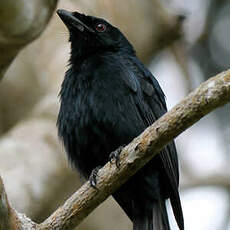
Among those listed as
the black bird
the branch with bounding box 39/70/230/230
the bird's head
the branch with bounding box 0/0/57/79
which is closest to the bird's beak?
the bird's head

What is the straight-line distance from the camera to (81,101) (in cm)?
511

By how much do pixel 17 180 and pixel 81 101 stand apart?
164 cm

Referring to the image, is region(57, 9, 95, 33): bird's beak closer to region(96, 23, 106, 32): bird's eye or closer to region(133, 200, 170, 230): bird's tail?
region(96, 23, 106, 32): bird's eye

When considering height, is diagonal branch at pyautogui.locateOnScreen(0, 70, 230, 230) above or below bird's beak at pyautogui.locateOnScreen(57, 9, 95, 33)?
below

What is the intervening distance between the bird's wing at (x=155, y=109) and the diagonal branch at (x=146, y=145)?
87 centimetres

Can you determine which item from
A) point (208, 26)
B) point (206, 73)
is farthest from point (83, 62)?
point (206, 73)

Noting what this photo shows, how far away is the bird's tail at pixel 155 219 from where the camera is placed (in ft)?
16.6

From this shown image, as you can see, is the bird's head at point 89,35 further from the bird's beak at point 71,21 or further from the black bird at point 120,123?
the black bird at point 120,123

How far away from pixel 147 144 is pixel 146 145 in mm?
11

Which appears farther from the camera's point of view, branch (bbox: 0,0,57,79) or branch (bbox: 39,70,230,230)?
branch (bbox: 0,0,57,79)

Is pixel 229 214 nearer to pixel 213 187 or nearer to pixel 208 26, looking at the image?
pixel 213 187

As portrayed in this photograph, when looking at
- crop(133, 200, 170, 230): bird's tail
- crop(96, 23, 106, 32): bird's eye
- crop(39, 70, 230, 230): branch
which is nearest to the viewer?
crop(39, 70, 230, 230): branch

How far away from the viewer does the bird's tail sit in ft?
16.6

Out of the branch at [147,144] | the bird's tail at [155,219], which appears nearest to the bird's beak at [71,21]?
the bird's tail at [155,219]
